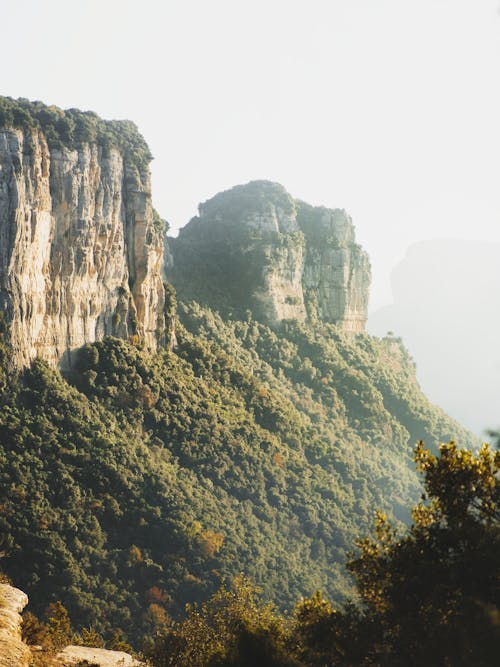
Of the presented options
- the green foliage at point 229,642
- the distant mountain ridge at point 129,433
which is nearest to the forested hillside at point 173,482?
the distant mountain ridge at point 129,433

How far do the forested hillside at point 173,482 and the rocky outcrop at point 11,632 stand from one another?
17941 millimetres

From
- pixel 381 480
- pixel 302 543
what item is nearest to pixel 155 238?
pixel 302 543

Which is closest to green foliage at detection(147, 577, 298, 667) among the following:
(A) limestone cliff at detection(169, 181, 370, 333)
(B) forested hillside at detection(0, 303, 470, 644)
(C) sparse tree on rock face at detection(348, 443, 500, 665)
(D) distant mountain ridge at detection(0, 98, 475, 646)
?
(C) sparse tree on rock face at detection(348, 443, 500, 665)

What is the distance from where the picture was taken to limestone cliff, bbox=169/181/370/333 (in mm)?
82812

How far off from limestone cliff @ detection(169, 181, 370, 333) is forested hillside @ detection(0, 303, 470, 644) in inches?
380

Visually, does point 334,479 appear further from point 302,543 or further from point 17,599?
point 17,599

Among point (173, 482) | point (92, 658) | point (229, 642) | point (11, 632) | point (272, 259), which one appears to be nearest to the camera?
point (11, 632)

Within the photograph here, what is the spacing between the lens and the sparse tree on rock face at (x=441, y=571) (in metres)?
12.2

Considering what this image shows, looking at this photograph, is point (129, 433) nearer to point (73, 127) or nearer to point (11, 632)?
point (73, 127)

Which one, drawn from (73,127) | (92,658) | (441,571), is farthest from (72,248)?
(441,571)

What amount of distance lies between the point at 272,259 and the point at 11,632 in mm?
69892

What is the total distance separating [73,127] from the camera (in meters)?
45.2

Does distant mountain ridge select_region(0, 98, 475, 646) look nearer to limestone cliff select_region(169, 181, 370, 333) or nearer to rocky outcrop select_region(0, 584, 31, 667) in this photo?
limestone cliff select_region(169, 181, 370, 333)

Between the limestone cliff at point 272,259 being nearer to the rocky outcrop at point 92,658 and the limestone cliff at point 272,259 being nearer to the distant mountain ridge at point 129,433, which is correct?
the distant mountain ridge at point 129,433
